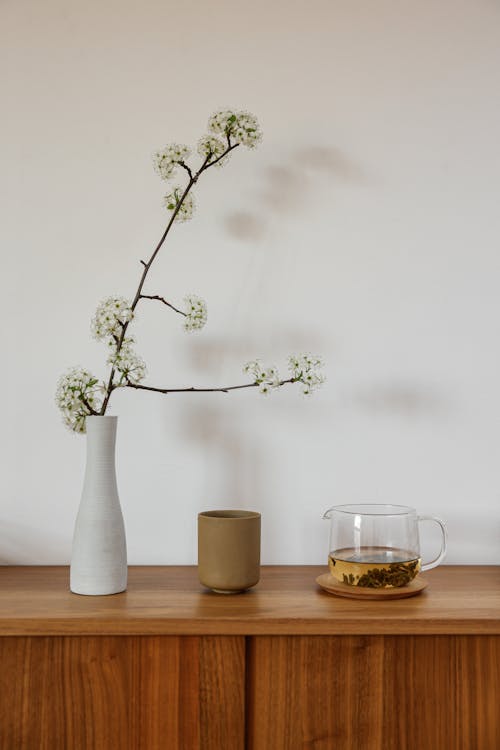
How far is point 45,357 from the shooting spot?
4.16ft

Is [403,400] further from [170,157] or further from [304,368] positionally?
[170,157]

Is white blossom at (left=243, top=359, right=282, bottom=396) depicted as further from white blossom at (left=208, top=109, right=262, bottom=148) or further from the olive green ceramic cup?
white blossom at (left=208, top=109, right=262, bottom=148)

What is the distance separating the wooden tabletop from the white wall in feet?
0.64

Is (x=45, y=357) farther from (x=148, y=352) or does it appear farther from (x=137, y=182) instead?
(x=137, y=182)

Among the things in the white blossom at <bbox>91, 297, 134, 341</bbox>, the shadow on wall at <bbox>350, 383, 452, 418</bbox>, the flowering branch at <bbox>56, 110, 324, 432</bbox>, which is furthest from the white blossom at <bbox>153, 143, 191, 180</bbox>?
the shadow on wall at <bbox>350, 383, 452, 418</bbox>

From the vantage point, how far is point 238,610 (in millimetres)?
925

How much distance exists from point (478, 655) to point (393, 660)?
0.39ft

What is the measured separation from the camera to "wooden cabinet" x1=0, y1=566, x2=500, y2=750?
88 centimetres

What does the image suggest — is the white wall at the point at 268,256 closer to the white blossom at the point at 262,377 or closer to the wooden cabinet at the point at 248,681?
the white blossom at the point at 262,377

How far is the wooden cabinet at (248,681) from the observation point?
88 centimetres

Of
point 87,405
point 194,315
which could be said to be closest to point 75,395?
point 87,405

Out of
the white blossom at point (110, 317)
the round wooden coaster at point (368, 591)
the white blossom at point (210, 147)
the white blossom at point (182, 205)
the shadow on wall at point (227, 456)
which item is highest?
the white blossom at point (210, 147)

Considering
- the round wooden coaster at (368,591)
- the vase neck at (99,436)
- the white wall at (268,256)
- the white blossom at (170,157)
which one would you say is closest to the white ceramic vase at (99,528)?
the vase neck at (99,436)

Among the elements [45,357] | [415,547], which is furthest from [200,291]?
[415,547]
